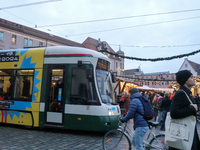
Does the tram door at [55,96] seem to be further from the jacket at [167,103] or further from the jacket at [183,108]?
the jacket at [183,108]

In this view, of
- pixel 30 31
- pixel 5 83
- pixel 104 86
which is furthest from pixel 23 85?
pixel 30 31

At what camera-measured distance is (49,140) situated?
258 inches

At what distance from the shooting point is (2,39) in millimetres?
33594

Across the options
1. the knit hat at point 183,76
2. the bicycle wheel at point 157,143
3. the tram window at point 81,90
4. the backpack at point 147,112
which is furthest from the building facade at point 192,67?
the knit hat at point 183,76

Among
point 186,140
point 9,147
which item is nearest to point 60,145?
point 9,147

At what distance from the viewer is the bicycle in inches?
172

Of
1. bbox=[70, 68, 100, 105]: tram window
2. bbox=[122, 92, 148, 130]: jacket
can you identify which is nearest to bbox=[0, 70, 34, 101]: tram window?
bbox=[70, 68, 100, 105]: tram window

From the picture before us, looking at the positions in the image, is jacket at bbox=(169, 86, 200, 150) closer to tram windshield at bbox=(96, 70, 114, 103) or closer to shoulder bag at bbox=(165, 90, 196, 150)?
shoulder bag at bbox=(165, 90, 196, 150)

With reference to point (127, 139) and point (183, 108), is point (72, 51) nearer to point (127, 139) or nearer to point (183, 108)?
point (127, 139)

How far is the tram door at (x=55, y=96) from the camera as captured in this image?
756cm

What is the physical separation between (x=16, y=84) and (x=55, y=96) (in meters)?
2.00

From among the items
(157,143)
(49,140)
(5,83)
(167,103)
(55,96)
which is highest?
(5,83)

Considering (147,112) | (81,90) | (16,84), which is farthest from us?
(16,84)

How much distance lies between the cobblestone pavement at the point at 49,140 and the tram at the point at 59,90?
1.12 feet
